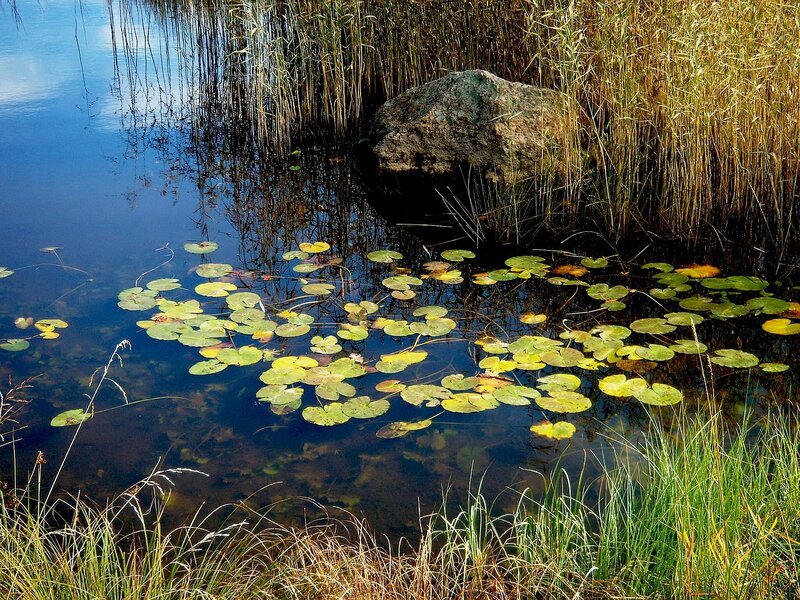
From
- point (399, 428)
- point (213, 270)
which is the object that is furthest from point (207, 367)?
point (213, 270)

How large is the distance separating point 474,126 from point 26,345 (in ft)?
9.00

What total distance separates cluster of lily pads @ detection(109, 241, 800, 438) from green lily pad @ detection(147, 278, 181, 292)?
13 mm

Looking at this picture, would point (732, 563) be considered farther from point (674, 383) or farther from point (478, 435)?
point (674, 383)

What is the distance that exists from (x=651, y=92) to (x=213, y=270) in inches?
90.9

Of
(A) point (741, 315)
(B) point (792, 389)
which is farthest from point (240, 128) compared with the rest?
(B) point (792, 389)

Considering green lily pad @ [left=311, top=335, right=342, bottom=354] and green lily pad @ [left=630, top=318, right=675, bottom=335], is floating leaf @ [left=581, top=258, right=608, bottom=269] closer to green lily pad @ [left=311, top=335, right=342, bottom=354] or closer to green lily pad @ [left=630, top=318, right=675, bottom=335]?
green lily pad @ [left=630, top=318, right=675, bottom=335]

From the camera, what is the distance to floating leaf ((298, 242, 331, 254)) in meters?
4.07

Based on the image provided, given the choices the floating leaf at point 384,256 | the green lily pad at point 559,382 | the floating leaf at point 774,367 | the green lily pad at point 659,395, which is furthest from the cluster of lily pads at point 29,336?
the floating leaf at point 774,367

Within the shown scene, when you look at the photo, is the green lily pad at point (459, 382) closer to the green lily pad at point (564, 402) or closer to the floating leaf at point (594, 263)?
the green lily pad at point (564, 402)

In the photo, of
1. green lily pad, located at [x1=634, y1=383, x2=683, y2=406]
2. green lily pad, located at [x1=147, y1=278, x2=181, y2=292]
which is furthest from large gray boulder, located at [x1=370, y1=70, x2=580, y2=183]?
green lily pad, located at [x1=147, y1=278, x2=181, y2=292]

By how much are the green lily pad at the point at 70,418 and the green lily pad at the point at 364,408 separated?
Answer: 33.9 inches

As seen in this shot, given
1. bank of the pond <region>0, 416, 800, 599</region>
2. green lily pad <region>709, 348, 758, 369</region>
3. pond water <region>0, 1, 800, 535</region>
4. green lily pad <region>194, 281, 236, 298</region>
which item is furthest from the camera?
green lily pad <region>194, 281, 236, 298</region>

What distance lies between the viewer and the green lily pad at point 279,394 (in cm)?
280

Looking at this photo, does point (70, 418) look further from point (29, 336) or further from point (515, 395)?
point (515, 395)
